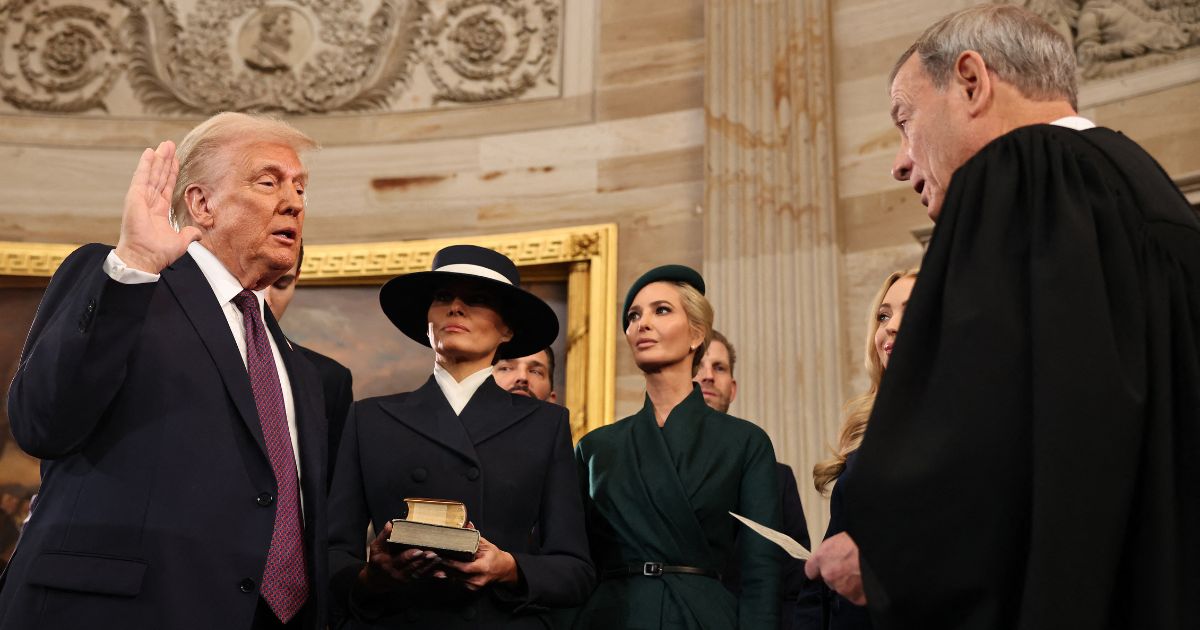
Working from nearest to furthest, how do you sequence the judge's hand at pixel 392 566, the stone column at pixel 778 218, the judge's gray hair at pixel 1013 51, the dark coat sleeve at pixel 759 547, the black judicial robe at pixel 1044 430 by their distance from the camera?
the black judicial robe at pixel 1044 430 < the judge's gray hair at pixel 1013 51 < the judge's hand at pixel 392 566 < the dark coat sleeve at pixel 759 547 < the stone column at pixel 778 218

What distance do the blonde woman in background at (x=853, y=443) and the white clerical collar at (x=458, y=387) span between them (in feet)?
3.20

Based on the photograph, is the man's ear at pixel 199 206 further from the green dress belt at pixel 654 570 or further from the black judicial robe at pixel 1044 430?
the black judicial robe at pixel 1044 430

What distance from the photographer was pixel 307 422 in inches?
110

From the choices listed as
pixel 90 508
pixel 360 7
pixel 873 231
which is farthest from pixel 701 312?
pixel 360 7

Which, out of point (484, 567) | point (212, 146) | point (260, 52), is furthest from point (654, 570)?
point (260, 52)

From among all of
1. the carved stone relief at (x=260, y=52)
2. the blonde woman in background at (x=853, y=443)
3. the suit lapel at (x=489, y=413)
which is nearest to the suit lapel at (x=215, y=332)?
the suit lapel at (x=489, y=413)

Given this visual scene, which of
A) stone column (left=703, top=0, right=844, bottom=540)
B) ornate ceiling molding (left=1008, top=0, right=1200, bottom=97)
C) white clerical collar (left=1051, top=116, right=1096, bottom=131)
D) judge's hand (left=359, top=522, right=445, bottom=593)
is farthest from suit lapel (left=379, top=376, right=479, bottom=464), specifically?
ornate ceiling molding (left=1008, top=0, right=1200, bottom=97)

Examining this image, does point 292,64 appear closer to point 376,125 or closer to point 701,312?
point 376,125

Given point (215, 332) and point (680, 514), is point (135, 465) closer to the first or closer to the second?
point (215, 332)

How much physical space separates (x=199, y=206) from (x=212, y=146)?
0.17 meters

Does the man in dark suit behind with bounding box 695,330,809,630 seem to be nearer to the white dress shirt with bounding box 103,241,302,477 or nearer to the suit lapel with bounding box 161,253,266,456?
the white dress shirt with bounding box 103,241,302,477

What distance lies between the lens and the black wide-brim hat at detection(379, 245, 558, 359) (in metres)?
3.47

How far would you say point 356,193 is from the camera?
7.41 metres

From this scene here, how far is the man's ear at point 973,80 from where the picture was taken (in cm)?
223
